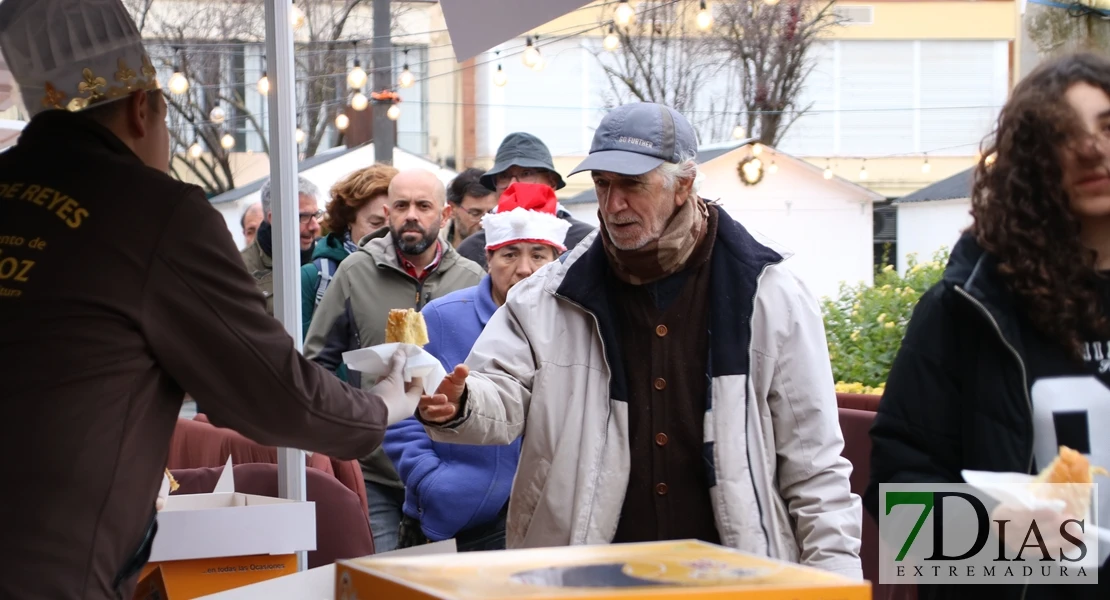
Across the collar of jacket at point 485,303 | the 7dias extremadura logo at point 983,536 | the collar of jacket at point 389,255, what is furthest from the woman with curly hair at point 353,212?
the 7dias extremadura logo at point 983,536

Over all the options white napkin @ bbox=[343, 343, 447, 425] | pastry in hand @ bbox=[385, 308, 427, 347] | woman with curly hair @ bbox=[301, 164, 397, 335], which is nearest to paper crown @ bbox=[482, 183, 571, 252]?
pastry in hand @ bbox=[385, 308, 427, 347]

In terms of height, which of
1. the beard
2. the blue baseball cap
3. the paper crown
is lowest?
the beard

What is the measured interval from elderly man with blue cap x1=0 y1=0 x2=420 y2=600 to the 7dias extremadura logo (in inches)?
40.7

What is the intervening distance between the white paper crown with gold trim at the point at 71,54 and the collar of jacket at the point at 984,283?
1445mm

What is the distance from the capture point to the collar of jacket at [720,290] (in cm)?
267

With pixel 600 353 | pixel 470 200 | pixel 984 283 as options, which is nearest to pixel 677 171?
pixel 600 353

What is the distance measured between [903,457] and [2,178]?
62.7 inches

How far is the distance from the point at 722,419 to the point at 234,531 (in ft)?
3.57

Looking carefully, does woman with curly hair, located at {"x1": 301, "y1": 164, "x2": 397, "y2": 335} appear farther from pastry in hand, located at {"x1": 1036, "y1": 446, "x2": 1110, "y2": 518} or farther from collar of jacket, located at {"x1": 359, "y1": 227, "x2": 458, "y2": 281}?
pastry in hand, located at {"x1": 1036, "y1": 446, "x2": 1110, "y2": 518}

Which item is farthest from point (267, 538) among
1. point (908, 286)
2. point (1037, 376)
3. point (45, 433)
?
point (908, 286)

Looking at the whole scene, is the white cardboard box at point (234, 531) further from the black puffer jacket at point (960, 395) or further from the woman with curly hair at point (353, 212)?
the woman with curly hair at point (353, 212)

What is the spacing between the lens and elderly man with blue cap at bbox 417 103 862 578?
263 centimetres

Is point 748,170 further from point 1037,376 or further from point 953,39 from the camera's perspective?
point 1037,376

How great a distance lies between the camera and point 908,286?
8008 millimetres
